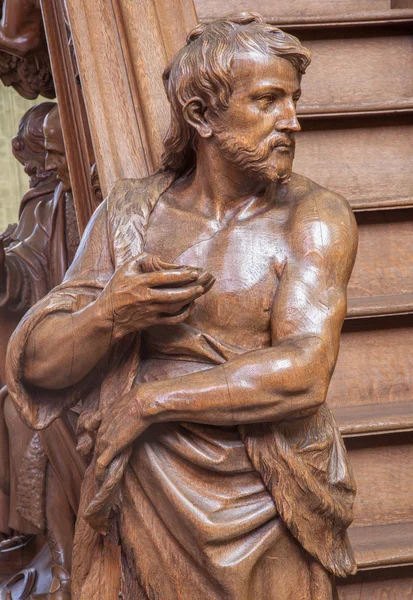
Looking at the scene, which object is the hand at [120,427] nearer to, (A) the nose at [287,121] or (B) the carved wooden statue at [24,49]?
(A) the nose at [287,121]

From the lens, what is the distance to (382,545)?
2619 mm

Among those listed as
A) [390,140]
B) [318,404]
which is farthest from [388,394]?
[318,404]

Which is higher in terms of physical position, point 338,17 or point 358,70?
point 338,17

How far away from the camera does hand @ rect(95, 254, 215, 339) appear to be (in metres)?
1.98

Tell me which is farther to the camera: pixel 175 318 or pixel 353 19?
pixel 353 19

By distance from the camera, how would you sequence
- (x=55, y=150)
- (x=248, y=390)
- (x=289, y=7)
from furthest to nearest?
1. (x=55, y=150)
2. (x=289, y=7)
3. (x=248, y=390)

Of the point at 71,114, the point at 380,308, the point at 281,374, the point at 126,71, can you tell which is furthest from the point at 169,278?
the point at 71,114

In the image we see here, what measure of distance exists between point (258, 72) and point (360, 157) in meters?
1.16

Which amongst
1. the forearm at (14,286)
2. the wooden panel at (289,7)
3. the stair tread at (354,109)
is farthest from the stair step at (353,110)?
the forearm at (14,286)

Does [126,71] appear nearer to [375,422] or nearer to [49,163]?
[375,422]

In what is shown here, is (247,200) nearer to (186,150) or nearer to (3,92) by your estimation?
(186,150)

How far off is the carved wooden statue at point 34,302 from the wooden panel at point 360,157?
1296 mm

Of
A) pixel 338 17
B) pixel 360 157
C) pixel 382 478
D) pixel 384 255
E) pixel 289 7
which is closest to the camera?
pixel 382 478

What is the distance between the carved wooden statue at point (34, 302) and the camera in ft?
12.6
